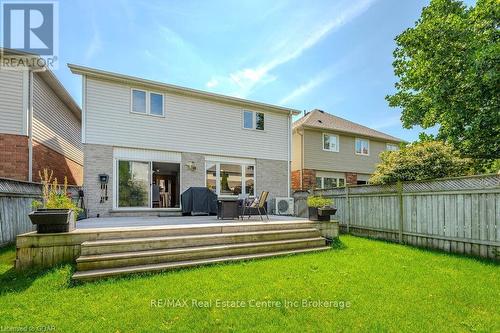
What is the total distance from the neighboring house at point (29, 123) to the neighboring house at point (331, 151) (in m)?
11.8

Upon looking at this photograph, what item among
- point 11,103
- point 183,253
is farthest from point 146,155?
point 183,253

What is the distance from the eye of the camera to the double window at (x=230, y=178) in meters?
12.2

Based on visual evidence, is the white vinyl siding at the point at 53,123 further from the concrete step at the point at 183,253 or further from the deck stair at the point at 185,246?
the concrete step at the point at 183,253

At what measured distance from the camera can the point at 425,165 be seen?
25.1 ft

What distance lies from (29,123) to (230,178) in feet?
24.7

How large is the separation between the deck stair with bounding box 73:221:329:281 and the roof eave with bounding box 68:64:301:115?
7.21 m

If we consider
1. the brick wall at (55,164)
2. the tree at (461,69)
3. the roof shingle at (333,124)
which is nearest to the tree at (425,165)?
the tree at (461,69)

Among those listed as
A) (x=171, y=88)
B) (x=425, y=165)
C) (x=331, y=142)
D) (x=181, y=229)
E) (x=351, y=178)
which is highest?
(x=171, y=88)

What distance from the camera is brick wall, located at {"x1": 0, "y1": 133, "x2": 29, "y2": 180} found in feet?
28.7

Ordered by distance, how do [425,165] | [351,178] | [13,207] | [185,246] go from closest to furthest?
[185,246] < [13,207] < [425,165] < [351,178]

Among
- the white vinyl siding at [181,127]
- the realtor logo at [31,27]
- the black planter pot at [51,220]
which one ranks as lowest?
the black planter pot at [51,220]

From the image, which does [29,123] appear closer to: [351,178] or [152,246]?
[152,246]

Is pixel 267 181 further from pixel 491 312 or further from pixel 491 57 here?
pixel 491 312

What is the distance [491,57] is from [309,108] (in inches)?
479
